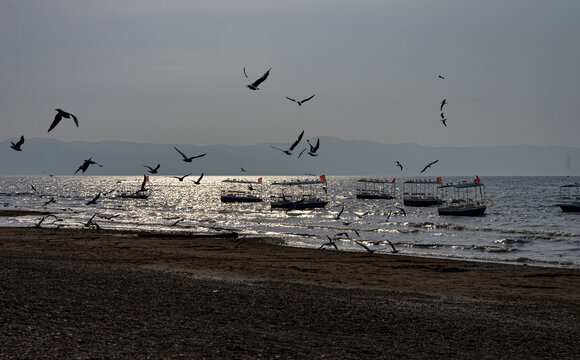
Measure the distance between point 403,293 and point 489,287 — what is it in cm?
549

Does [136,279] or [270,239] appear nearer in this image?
[136,279]

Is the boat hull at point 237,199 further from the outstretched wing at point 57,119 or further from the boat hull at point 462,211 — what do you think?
the outstretched wing at point 57,119

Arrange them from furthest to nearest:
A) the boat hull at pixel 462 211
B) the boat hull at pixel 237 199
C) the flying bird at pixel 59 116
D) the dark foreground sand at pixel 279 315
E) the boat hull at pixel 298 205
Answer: the boat hull at pixel 237 199 → the boat hull at pixel 298 205 → the boat hull at pixel 462 211 → the flying bird at pixel 59 116 → the dark foreground sand at pixel 279 315

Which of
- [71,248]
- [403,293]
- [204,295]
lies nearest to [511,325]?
[403,293]

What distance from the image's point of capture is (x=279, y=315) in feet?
47.5

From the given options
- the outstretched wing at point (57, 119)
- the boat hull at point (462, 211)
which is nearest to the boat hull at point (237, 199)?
the boat hull at point (462, 211)

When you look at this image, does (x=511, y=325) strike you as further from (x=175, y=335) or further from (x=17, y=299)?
(x=17, y=299)

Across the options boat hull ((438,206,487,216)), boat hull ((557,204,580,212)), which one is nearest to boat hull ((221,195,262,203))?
boat hull ((438,206,487,216))

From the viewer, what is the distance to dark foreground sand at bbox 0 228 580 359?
11141 mm

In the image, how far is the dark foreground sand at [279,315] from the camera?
36.6 ft

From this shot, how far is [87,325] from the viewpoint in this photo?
12109 millimetres

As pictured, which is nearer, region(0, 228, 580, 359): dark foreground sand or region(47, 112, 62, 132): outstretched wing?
region(0, 228, 580, 359): dark foreground sand

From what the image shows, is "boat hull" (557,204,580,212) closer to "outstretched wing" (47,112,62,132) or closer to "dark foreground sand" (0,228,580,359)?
"dark foreground sand" (0,228,580,359)

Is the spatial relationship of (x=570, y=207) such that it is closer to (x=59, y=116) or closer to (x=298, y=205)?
(x=298, y=205)
